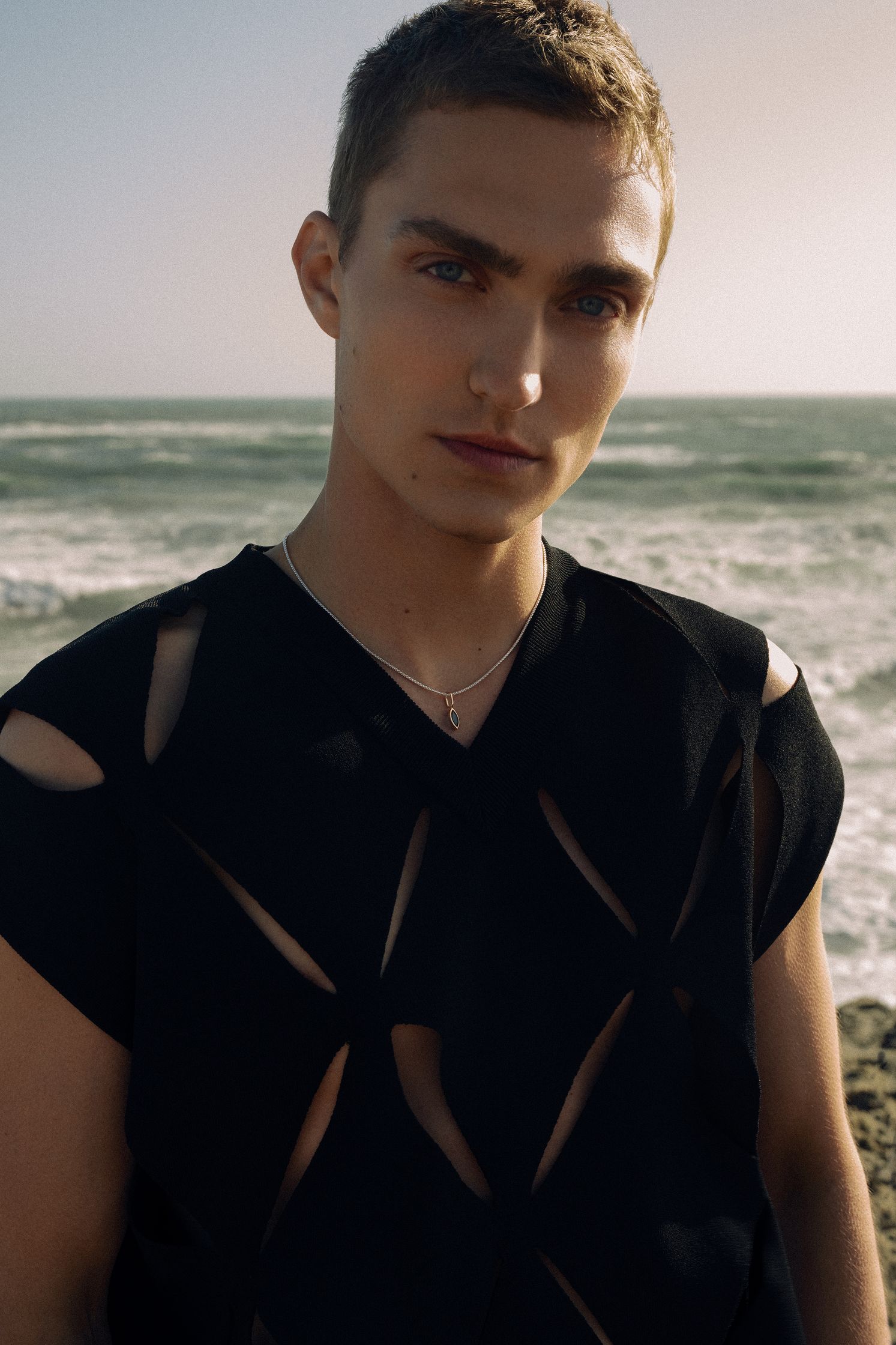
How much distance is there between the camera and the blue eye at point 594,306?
124 centimetres

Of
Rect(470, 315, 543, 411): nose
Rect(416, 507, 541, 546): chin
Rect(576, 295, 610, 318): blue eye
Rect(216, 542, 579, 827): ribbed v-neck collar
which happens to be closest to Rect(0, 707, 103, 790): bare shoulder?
Rect(216, 542, 579, 827): ribbed v-neck collar

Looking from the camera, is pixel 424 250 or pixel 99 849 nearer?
pixel 99 849

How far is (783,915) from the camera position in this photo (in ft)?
4.40

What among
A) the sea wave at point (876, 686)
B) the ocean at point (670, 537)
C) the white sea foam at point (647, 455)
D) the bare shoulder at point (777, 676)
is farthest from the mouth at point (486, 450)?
the white sea foam at point (647, 455)

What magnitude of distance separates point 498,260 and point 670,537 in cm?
1425

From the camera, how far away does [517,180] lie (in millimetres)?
1164

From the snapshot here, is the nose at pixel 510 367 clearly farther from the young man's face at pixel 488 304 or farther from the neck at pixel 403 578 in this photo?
the neck at pixel 403 578

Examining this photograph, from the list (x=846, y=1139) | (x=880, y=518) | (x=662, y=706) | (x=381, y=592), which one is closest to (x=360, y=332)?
(x=381, y=592)

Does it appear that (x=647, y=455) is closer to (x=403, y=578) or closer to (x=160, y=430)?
(x=160, y=430)

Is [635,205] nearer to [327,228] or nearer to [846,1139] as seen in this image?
[327,228]

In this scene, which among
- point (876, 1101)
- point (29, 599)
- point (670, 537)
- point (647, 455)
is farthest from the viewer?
point (647, 455)

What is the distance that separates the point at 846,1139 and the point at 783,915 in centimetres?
30

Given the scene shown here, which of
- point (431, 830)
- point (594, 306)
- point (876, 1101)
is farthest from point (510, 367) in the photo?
point (876, 1101)

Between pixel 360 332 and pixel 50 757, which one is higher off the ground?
pixel 360 332
